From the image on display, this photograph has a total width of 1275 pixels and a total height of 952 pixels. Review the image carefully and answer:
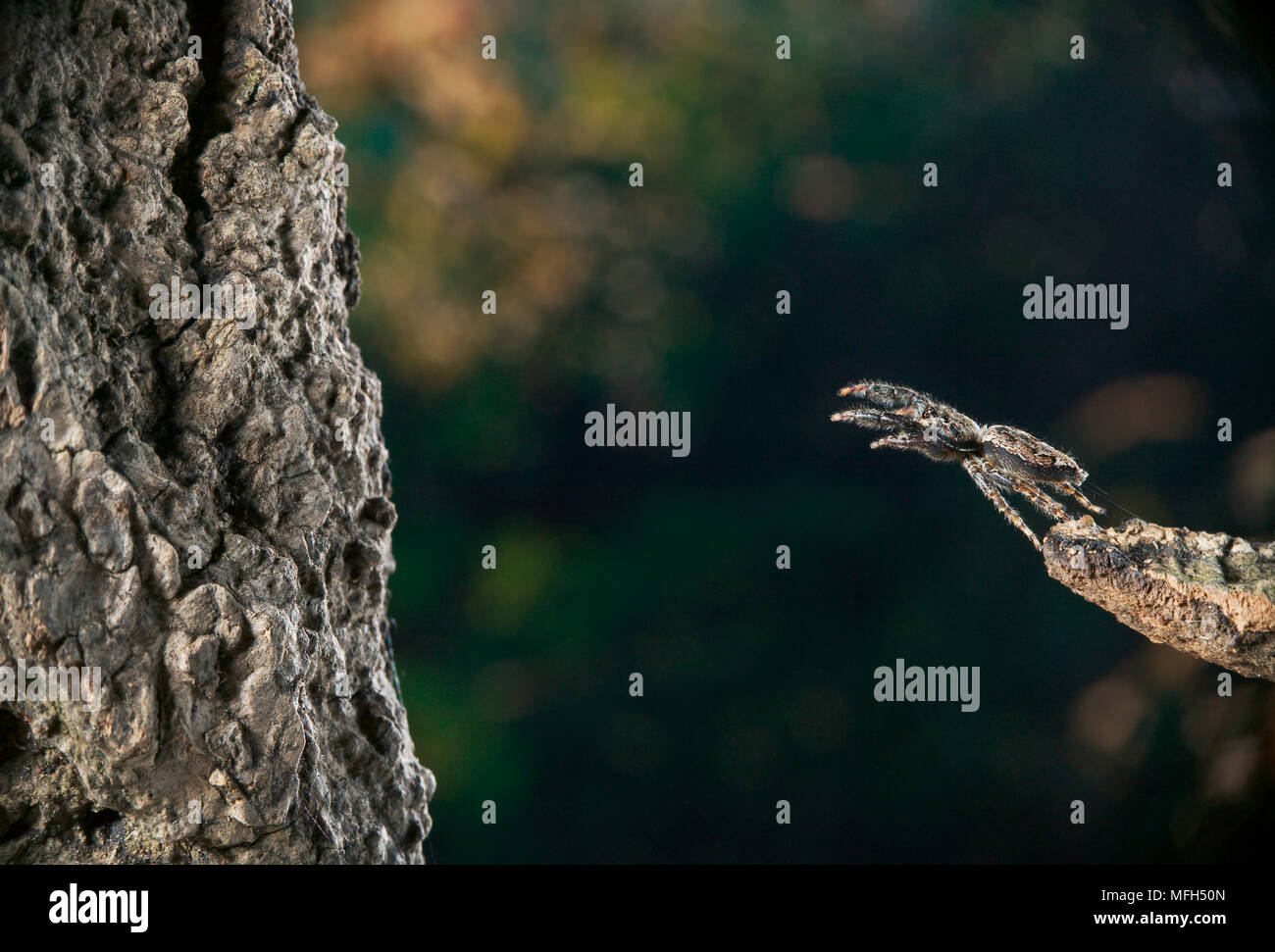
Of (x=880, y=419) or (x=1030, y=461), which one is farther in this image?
(x=880, y=419)

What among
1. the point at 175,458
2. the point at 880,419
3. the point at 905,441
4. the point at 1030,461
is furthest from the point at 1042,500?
the point at 175,458

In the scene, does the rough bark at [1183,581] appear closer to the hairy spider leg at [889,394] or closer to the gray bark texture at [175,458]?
the hairy spider leg at [889,394]

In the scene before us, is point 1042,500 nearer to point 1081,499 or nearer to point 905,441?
point 1081,499

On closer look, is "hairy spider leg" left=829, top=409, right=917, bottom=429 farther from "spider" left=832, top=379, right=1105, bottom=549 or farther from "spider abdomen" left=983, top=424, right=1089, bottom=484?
"spider abdomen" left=983, top=424, right=1089, bottom=484

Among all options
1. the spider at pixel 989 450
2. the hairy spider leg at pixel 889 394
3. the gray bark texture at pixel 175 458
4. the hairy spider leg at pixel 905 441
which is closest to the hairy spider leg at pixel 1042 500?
the spider at pixel 989 450
